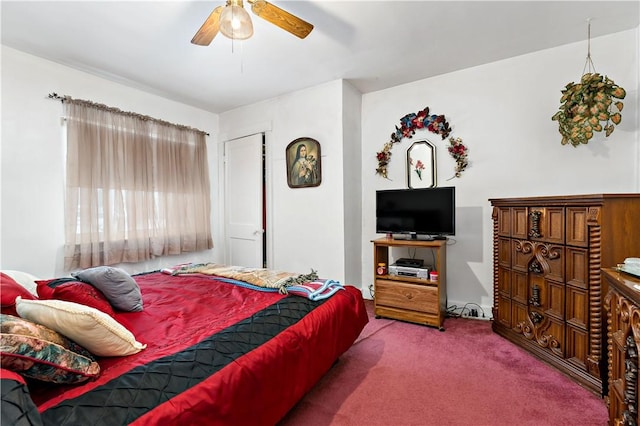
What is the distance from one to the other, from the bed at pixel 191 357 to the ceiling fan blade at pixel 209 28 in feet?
5.75

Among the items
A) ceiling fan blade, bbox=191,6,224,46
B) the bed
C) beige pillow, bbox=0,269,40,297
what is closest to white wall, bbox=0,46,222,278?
beige pillow, bbox=0,269,40,297

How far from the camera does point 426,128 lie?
3.30 metres

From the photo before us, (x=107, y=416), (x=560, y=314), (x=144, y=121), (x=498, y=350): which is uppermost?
(x=144, y=121)

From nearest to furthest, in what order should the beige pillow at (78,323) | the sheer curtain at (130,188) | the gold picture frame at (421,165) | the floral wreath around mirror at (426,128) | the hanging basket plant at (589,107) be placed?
the beige pillow at (78,323) < the hanging basket plant at (589,107) < the sheer curtain at (130,188) < the floral wreath around mirror at (426,128) < the gold picture frame at (421,165)

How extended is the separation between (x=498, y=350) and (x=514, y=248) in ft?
2.78

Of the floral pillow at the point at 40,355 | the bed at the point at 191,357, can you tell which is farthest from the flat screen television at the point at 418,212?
the floral pillow at the point at 40,355

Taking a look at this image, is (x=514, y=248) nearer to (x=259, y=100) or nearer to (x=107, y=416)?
(x=107, y=416)

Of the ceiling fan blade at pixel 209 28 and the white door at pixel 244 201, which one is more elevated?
the ceiling fan blade at pixel 209 28

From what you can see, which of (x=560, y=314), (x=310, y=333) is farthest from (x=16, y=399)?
(x=560, y=314)

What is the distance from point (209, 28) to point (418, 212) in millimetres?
2409

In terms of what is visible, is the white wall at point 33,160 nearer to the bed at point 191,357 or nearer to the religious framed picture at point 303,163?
the bed at point 191,357

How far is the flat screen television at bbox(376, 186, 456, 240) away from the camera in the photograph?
9.21 feet

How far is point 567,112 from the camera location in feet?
7.61

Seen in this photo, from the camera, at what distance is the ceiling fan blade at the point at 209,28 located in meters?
1.80
